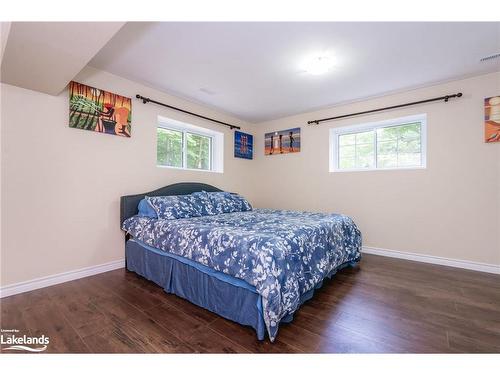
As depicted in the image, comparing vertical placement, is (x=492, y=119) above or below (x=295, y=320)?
above

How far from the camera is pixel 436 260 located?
2.90 metres

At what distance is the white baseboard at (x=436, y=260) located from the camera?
261cm

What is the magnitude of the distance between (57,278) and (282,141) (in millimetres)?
3769

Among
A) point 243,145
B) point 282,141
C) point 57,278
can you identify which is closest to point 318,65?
point 282,141

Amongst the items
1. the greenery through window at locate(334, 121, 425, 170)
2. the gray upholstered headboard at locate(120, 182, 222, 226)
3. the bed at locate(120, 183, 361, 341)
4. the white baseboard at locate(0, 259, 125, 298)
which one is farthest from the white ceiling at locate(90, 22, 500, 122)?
the white baseboard at locate(0, 259, 125, 298)

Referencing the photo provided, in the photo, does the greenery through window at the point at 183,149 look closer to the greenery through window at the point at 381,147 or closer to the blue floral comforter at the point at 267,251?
the blue floral comforter at the point at 267,251

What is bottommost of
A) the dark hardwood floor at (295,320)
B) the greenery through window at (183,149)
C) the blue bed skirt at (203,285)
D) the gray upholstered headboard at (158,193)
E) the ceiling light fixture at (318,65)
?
the dark hardwood floor at (295,320)

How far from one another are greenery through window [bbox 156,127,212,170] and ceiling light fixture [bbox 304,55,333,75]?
2.11m

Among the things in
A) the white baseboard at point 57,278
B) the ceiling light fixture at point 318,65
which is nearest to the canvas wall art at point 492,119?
the ceiling light fixture at point 318,65

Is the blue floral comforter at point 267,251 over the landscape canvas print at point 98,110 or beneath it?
beneath

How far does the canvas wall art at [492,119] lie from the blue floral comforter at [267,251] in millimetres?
2049

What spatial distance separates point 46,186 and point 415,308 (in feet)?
11.6

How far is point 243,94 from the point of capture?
3.22 metres

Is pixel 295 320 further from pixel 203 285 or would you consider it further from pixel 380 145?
pixel 380 145
